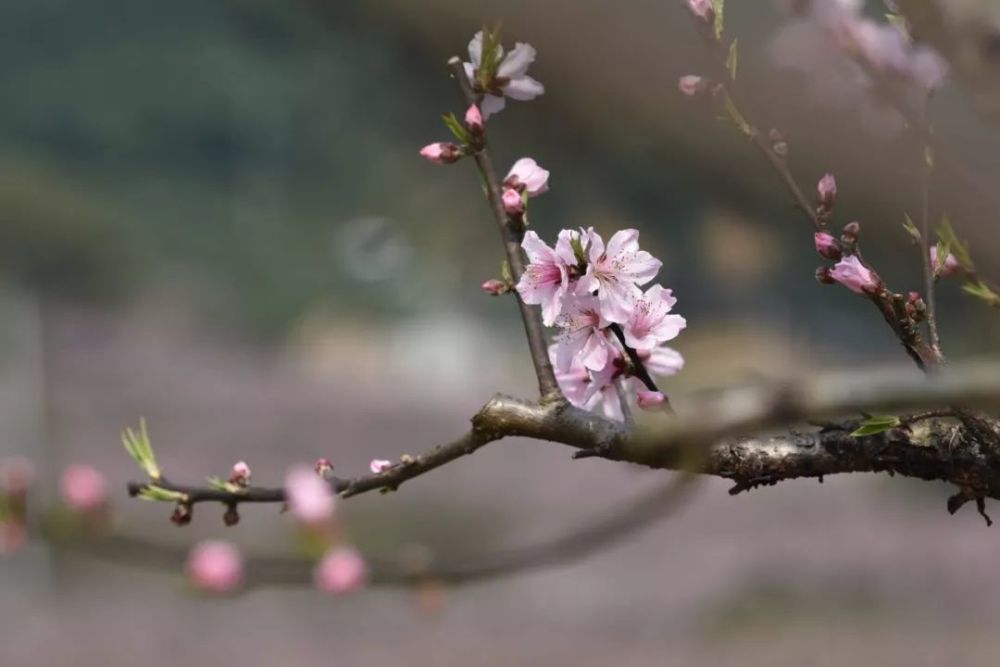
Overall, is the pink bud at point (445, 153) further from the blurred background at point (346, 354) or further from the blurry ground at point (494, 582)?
the blurry ground at point (494, 582)

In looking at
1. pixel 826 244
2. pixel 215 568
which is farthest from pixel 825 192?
pixel 215 568

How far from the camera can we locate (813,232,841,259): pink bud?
0.34 metres

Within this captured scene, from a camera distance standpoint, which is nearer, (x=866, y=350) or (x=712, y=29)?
(x=712, y=29)

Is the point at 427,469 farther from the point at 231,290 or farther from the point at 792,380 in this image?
the point at 231,290

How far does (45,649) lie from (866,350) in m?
2.30

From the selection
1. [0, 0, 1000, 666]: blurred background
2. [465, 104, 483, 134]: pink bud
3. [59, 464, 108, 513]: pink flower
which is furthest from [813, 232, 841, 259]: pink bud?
[0, 0, 1000, 666]: blurred background

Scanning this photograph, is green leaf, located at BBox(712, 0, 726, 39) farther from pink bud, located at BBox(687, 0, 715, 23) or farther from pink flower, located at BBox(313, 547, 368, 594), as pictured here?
pink flower, located at BBox(313, 547, 368, 594)

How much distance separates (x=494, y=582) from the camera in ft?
9.09

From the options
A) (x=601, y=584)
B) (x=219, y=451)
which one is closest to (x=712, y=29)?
(x=601, y=584)

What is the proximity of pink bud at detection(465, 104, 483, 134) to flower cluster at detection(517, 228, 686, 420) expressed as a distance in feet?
0.17

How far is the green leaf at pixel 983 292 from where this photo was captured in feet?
1.15


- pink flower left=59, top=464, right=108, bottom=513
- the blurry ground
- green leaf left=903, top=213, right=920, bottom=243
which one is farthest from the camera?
the blurry ground

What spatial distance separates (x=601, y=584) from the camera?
9.93 ft

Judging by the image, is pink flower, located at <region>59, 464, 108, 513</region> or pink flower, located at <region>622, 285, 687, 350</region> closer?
pink flower, located at <region>622, 285, 687, 350</region>
